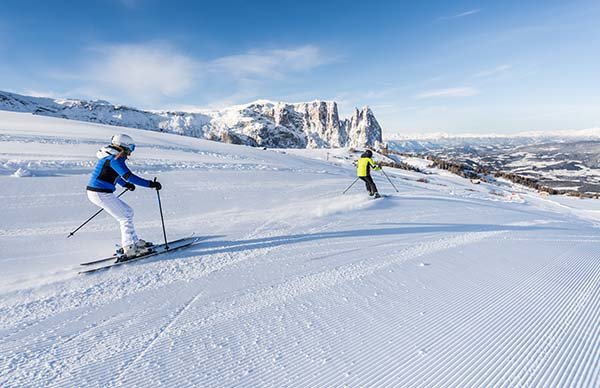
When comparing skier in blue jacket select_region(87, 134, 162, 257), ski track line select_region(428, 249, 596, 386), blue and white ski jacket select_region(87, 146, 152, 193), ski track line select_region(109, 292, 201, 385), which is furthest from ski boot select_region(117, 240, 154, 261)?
ski track line select_region(428, 249, 596, 386)

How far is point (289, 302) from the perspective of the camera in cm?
461

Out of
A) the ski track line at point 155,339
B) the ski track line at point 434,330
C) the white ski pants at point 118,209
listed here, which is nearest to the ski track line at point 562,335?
the ski track line at point 434,330

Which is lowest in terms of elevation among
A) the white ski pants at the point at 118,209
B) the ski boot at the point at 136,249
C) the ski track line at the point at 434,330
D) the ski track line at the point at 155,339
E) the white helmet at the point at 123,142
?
the ski track line at the point at 434,330

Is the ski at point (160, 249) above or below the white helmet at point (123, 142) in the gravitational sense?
below

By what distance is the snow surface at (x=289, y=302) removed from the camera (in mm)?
3252

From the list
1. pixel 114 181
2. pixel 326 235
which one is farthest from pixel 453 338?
pixel 114 181

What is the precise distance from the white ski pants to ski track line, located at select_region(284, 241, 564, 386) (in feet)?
15.0

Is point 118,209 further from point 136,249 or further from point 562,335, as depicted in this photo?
point 562,335

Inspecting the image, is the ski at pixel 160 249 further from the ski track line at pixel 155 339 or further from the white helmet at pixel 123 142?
the white helmet at pixel 123 142

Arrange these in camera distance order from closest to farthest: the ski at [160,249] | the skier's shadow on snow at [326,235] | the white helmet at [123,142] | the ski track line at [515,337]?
the ski track line at [515,337] → the ski at [160,249] → the white helmet at [123,142] → the skier's shadow on snow at [326,235]

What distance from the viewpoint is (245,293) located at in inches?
191

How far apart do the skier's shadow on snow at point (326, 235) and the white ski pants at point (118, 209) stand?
2.73 ft

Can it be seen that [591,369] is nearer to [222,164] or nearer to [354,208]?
[354,208]

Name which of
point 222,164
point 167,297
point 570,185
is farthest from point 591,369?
point 570,185
